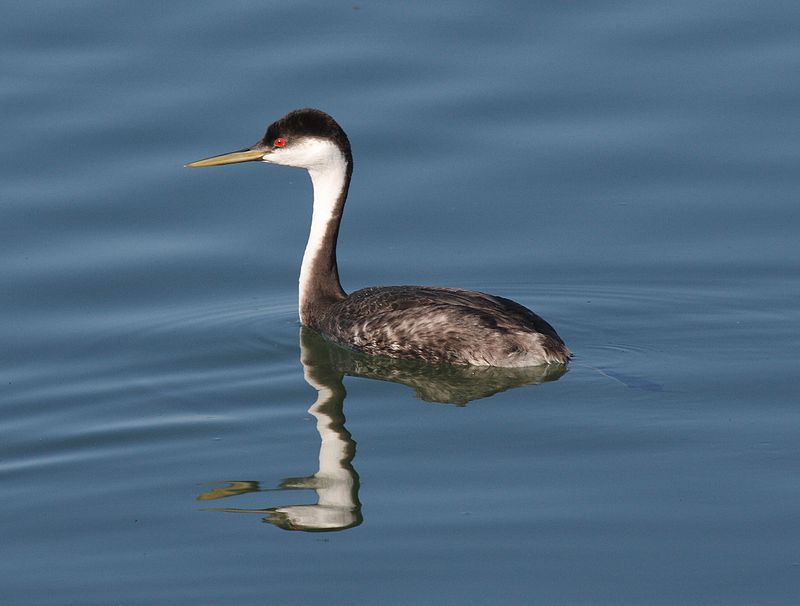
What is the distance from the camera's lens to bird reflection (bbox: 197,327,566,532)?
29.7 ft

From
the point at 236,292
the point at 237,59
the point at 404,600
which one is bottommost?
the point at 404,600

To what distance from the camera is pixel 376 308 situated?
38.6 ft

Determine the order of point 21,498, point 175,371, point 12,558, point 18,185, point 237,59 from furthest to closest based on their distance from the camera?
point 237,59, point 18,185, point 175,371, point 21,498, point 12,558

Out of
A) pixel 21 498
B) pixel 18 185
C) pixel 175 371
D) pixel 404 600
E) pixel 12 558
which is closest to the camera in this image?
pixel 404 600

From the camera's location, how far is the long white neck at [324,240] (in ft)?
40.9

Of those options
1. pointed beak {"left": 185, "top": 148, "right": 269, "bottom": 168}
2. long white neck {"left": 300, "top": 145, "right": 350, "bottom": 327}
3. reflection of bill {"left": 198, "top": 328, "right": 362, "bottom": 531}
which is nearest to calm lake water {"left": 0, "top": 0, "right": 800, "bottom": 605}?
reflection of bill {"left": 198, "top": 328, "right": 362, "bottom": 531}

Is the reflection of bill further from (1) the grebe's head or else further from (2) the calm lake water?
(1) the grebe's head

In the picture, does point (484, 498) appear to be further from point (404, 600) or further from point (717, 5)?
point (717, 5)

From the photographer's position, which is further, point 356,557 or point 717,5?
point 717,5

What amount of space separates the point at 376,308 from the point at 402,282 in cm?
133

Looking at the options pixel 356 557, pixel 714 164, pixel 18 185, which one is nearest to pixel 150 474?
pixel 356 557

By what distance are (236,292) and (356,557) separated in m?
4.76

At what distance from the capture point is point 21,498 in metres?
9.25

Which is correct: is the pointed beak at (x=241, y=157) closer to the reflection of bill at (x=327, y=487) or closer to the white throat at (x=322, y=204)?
the white throat at (x=322, y=204)
